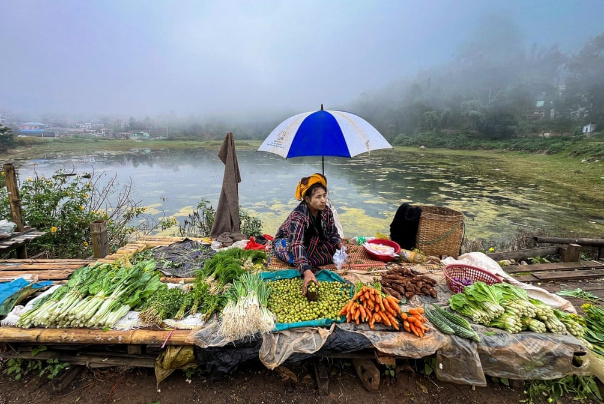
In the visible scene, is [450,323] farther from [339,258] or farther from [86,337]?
[86,337]

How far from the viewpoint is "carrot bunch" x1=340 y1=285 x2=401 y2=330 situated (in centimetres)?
219

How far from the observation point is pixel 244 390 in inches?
85.4

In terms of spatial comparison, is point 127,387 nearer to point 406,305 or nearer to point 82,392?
point 82,392

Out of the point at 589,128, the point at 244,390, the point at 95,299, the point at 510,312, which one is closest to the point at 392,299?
the point at 510,312

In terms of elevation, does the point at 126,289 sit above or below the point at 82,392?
above

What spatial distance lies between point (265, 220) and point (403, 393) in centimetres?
532

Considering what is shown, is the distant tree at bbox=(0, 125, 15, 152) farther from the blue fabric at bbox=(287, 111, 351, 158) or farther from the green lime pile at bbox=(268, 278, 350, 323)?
the green lime pile at bbox=(268, 278, 350, 323)

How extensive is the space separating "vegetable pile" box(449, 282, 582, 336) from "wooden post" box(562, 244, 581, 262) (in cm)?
242

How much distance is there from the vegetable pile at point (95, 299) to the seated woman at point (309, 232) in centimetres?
129

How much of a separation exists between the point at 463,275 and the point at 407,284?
0.62 meters

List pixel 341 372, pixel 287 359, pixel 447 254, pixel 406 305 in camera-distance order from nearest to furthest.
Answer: pixel 287 359 < pixel 341 372 < pixel 406 305 < pixel 447 254

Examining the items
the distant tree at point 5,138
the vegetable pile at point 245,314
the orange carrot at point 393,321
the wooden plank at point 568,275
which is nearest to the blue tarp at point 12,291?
the vegetable pile at point 245,314

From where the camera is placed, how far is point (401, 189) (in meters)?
10.9

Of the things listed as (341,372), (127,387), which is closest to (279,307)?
(341,372)
